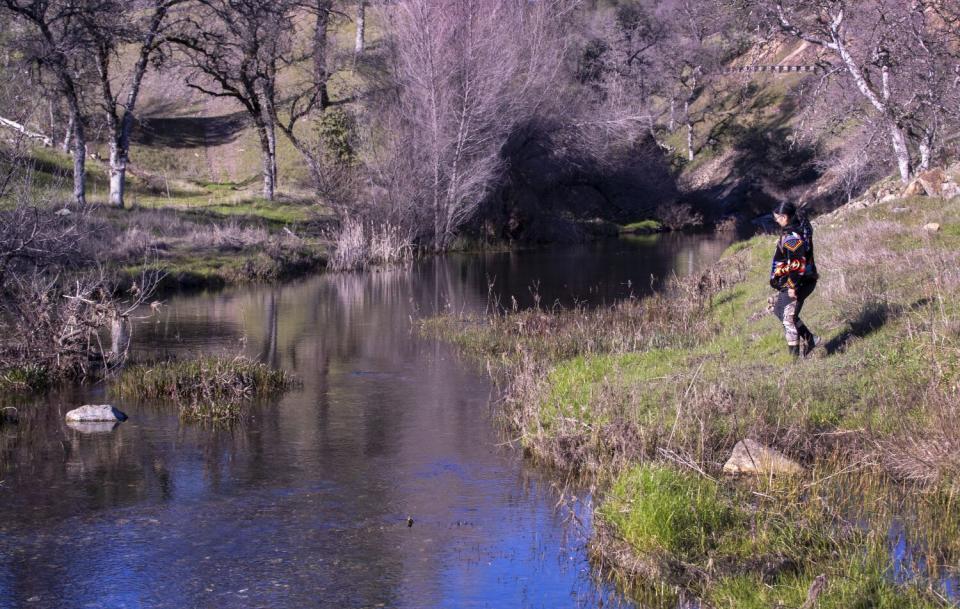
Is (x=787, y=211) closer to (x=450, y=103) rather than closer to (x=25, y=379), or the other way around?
(x=25, y=379)

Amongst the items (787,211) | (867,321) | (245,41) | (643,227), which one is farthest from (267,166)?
(787,211)

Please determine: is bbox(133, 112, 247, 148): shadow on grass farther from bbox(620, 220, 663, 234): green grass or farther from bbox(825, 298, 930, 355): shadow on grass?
bbox(825, 298, 930, 355): shadow on grass

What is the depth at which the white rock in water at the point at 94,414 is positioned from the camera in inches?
499

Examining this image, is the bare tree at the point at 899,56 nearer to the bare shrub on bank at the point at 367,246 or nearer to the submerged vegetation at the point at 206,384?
the bare shrub on bank at the point at 367,246

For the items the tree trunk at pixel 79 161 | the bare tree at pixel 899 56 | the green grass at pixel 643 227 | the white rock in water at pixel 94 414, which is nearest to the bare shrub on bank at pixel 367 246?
the tree trunk at pixel 79 161

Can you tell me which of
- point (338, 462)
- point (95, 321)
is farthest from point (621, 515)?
point (95, 321)

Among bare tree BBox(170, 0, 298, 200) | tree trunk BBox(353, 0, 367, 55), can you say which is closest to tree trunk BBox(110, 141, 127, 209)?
bare tree BBox(170, 0, 298, 200)

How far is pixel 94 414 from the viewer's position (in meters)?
12.7

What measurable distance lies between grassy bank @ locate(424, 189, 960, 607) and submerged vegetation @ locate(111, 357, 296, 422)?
3.38 meters

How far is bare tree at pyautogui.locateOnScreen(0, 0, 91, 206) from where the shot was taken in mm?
28047

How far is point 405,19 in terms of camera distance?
35031 millimetres

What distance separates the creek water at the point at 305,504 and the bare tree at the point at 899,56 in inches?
552

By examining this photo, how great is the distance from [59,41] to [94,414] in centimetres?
1943

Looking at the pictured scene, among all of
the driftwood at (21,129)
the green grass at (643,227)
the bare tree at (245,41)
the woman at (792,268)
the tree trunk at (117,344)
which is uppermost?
the bare tree at (245,41)
